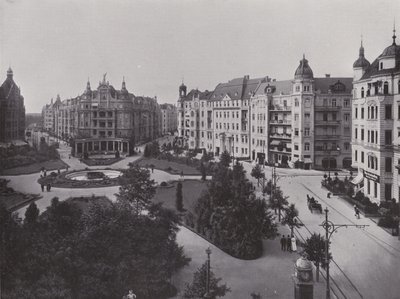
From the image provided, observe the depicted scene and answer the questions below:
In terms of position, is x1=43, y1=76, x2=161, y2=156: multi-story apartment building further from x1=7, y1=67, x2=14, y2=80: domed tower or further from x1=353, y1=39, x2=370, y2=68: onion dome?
x1=7, y1=67, x2=14, y2=80: domed tower

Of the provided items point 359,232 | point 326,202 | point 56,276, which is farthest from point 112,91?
point 56,276

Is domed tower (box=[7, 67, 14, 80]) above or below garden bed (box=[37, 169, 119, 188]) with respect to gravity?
above

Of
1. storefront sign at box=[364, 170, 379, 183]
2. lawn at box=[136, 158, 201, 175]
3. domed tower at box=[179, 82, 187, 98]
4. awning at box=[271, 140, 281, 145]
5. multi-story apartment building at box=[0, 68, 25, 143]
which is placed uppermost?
domed tower at box=[179, 82, 187, 98]

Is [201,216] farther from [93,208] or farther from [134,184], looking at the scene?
[93,208]

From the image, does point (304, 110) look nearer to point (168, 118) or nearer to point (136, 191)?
point (136, 191)

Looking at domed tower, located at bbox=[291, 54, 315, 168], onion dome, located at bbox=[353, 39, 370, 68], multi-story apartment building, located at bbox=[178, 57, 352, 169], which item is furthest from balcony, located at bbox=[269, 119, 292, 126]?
onion dome, located at bbox=[353, 39, 370, 68]

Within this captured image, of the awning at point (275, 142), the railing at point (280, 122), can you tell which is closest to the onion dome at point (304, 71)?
the railing at point (280, 122)
